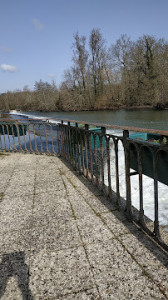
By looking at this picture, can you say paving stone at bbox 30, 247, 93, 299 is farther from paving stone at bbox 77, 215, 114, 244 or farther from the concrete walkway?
paving stone at bbox 77, 215, 114, 244

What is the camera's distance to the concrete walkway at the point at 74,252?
1.42 m

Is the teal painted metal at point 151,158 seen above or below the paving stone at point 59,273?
above

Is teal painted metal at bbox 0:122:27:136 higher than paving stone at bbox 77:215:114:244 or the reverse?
higher

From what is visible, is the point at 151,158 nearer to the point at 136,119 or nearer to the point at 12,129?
the point at 12,129

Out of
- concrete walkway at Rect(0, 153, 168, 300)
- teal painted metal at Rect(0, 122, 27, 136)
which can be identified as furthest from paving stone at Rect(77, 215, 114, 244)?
teal painted metal at Rect(0, 122, 27, 136)

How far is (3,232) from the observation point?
2182 mm

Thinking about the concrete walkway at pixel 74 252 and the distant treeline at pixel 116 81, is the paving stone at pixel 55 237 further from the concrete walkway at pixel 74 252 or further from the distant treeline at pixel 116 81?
the distant treeline at pixel 116 81

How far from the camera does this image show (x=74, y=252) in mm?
1784

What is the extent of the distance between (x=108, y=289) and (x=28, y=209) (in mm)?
1562

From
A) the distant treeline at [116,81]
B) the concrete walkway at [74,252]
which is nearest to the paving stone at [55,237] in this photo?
the concrete walkway at [74,252]

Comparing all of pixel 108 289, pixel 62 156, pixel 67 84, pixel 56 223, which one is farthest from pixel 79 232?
pixel 67 84

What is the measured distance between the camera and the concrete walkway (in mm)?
1420

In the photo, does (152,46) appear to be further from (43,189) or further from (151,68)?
(43,189)

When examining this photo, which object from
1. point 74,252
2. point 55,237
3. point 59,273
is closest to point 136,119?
point 55,237
